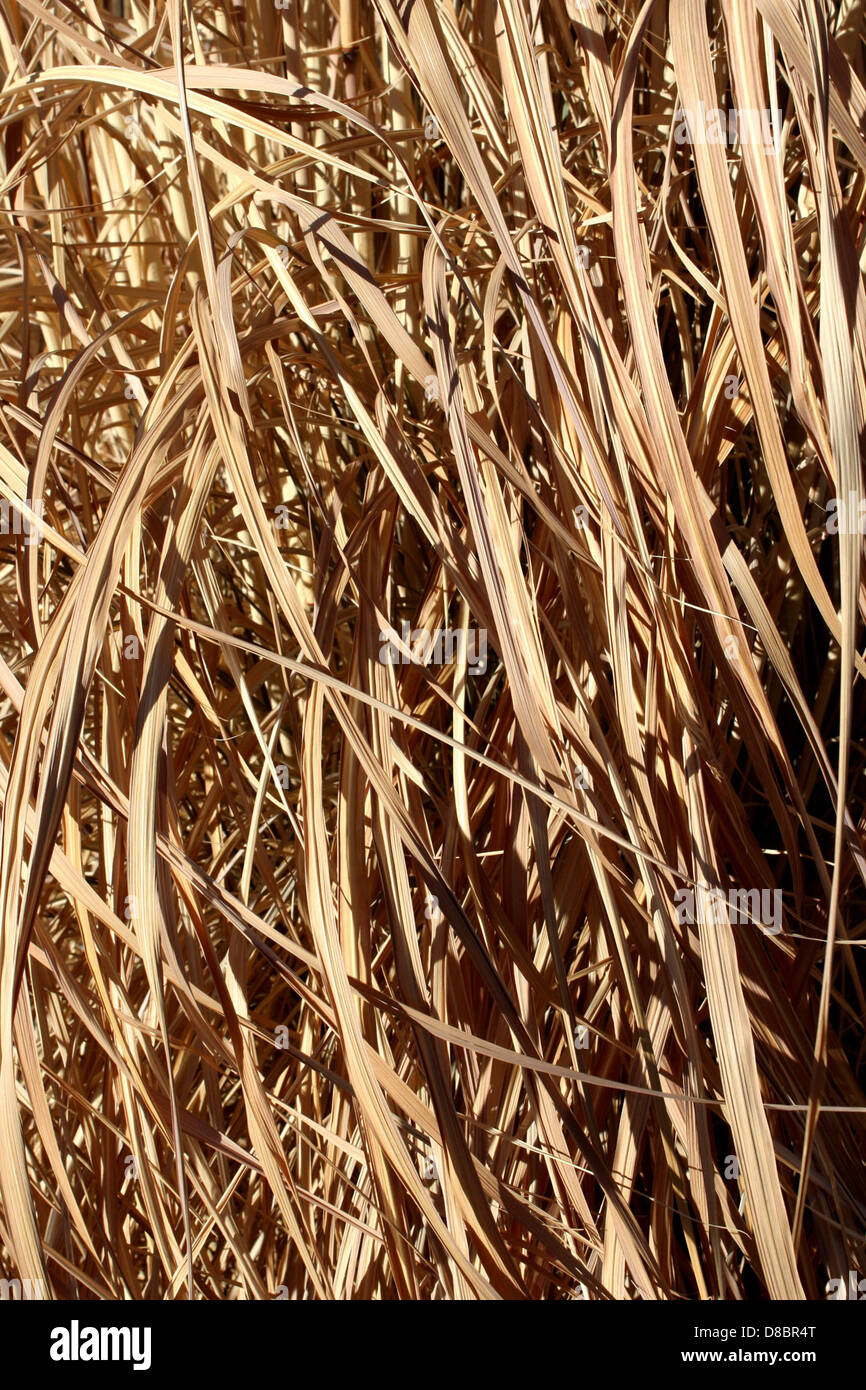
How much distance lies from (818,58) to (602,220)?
11 centimetres

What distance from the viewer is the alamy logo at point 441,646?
40cm

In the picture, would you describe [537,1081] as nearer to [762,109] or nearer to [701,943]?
[701,943]

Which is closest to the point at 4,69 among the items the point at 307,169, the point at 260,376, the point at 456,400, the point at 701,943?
the point at 307,169

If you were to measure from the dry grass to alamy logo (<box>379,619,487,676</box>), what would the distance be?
0.01 meters

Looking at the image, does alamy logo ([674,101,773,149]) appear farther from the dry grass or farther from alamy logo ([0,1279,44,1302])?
alamy logo ([0,1279,44,1302])

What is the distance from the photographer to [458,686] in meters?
0.39

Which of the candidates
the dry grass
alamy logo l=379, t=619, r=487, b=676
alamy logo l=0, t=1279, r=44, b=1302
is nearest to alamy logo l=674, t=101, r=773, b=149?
the dry grass

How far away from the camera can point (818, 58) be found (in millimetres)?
273
